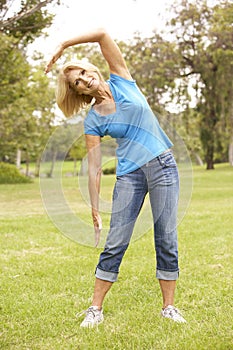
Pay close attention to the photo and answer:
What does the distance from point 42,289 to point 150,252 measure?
2.05 m

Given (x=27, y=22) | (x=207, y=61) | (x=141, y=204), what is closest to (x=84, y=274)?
(x=141, y=204)

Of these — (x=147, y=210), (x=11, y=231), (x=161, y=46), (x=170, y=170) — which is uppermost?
(x=161, y=46)

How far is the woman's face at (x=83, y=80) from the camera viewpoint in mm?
3320

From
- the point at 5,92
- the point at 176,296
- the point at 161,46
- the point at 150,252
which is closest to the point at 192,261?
the point at 150,252

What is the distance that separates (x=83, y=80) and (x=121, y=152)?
1.67ft

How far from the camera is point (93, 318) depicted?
11.7 ft

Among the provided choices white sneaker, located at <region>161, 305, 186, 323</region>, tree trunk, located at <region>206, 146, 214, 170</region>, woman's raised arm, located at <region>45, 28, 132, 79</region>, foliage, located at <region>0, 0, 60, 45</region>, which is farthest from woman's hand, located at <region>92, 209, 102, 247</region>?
tree trunk, located at <region>206, 146, 214, 170</region>

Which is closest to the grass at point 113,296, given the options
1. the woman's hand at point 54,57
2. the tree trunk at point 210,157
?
the woman's hand at point 54,57

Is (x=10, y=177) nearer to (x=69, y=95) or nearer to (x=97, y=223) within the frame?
(x=97, y=223)

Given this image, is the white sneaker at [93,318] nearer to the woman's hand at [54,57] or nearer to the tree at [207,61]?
the woman's hand at [54,57]

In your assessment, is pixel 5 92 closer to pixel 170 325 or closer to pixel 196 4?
pixel 196 4

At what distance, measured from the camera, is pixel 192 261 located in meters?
5.75

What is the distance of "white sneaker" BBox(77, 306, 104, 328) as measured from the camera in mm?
3531

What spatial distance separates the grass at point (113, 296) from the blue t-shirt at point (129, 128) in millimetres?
731
